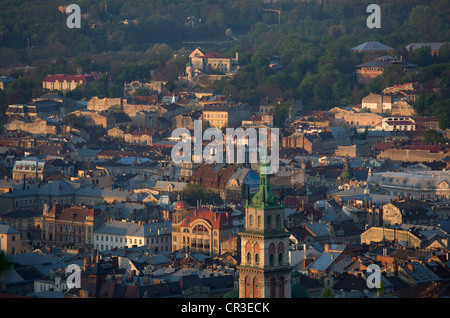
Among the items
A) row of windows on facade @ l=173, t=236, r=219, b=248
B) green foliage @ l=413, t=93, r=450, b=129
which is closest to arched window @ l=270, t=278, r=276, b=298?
row of windows on facade @ l=173, t=236, r=219, b=248

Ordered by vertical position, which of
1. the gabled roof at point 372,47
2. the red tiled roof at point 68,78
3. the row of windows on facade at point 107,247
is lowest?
the row of windows on facade at point 107,247

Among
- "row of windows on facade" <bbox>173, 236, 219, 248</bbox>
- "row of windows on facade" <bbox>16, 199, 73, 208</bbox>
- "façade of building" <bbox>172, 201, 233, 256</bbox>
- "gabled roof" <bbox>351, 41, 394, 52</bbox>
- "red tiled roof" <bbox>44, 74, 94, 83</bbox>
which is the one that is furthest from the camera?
"gabled roof" <bbox>351, 41, 394, 52</bbox>

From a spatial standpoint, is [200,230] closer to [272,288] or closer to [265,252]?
[265,252]

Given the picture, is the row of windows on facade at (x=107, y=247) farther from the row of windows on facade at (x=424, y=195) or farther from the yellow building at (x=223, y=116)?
the yellow building at (x=223, y=116)

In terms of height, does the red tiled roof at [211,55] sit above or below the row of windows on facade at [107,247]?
above

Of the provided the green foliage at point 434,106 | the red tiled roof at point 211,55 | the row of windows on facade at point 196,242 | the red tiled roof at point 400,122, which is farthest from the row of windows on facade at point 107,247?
the red tiled roof at point 211,55

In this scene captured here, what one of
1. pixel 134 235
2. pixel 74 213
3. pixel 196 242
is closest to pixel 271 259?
pixel 196 242

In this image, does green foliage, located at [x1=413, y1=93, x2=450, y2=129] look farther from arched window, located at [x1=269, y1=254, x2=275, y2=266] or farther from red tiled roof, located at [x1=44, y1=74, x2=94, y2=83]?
arched window, located at [x1=269, y1=254, x2=275, y2=266]
